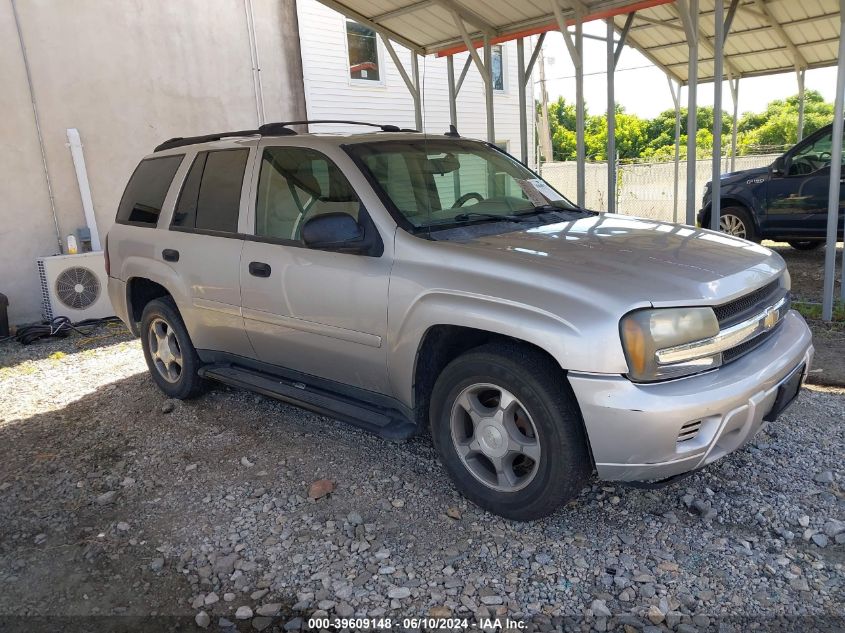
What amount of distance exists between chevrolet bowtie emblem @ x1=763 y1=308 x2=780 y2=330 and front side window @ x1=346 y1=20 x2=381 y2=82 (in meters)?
A: 10.7

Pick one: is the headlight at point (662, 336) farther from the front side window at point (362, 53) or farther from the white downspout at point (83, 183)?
the front side window at point (362, 53)

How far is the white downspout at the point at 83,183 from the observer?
880 cm

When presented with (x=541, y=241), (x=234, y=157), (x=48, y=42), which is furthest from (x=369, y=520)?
(x=48, y=42)

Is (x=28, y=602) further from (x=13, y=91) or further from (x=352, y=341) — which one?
(x=13, y=91)

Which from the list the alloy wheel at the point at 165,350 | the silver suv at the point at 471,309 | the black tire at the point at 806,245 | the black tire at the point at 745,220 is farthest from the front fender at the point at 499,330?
the black tire at the point at 806,245

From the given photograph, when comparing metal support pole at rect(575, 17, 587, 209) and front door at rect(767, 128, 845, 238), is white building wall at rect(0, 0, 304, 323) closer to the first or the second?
metal support pole at rect(575, 17, 587, 209)

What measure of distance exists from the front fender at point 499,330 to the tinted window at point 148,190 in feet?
8.64

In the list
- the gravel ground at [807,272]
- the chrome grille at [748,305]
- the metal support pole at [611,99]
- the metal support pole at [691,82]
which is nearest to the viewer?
the chrome grille at [748,305]

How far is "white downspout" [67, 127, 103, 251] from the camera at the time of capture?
8805 millimetres

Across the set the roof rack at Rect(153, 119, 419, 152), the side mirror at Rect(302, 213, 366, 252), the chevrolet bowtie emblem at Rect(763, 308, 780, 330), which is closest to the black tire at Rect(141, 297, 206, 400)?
the roof rack at Rect(153, 119, 419, 152)

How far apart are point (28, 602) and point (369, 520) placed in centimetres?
152

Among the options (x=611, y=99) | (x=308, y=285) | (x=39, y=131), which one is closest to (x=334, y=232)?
(x=308, y=285)

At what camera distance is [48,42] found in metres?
8.54

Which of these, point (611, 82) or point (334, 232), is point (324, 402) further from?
point (611, 82)
